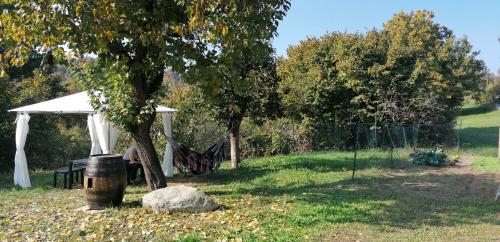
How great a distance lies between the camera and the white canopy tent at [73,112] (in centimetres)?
1109

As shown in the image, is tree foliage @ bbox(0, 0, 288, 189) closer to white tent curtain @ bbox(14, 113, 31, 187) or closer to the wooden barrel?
the wooden barrel

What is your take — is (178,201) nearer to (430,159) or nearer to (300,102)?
(430,159)

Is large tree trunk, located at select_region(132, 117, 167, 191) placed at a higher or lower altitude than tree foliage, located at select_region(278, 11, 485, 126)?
lower

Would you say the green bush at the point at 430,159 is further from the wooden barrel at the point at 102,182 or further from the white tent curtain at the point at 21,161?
the white tent curtain at the point at 21,161

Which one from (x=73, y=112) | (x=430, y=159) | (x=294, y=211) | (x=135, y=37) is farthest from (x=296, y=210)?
(x=430, y=159)

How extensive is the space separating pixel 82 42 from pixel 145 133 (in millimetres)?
2176

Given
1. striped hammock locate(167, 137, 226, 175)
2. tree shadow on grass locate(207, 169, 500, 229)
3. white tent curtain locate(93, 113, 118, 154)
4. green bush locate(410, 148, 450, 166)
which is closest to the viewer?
tree shadow on grass locate(207, 169, 500, 229)

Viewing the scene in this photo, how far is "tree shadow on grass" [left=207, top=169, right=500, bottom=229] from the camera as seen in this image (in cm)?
680

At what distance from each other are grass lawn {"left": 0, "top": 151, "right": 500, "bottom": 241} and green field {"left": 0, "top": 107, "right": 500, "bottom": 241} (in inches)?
0.6

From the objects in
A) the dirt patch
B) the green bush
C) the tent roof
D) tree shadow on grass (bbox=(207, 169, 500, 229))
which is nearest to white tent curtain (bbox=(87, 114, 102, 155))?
the tent roof

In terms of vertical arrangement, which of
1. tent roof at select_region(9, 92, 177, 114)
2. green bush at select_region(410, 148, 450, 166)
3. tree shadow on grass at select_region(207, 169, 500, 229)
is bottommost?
tree shadow on grass at select_region(207, 169, 500, 229)

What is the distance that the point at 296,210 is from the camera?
728cm

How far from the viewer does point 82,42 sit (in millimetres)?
7488

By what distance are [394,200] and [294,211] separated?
216 centimetres
